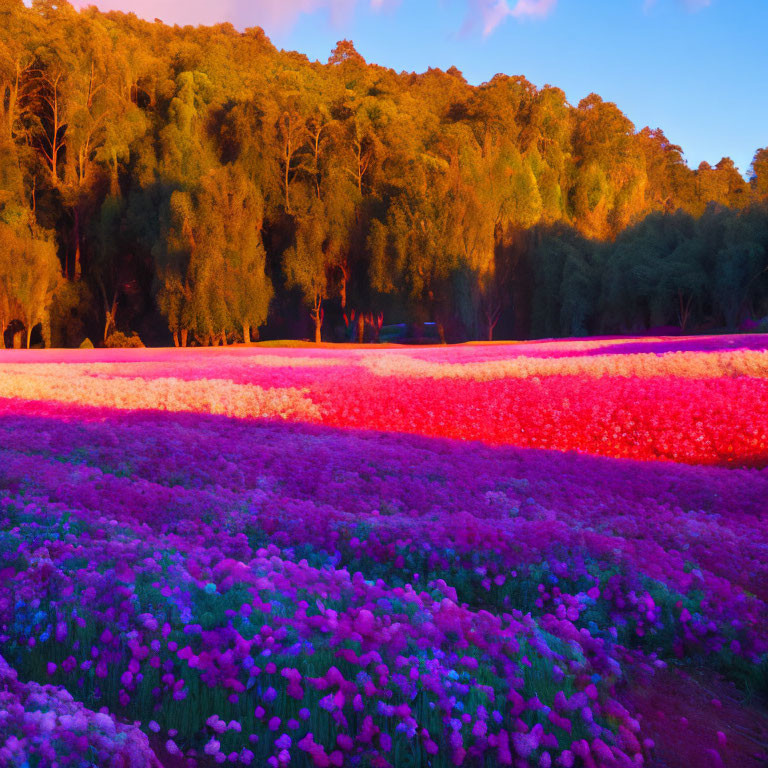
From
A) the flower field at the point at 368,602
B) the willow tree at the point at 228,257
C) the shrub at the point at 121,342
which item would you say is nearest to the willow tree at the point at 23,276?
the shrub at the point at 121,342

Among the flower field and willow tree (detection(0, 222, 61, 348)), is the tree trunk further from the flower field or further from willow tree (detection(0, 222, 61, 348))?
the flower field

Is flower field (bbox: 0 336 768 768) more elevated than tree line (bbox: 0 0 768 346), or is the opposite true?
tree line (bbox: 0 0 768 346)

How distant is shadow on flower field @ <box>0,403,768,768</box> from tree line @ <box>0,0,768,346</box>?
33410 millimetres

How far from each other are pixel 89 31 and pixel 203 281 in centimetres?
2142

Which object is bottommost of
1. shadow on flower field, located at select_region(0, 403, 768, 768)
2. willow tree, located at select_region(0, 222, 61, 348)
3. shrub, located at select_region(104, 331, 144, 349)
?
shadow on flower field, located at select_region(0, 403, 768, 768)

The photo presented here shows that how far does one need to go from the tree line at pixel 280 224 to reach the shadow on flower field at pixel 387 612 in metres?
33.4

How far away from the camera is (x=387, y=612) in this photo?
3.97m

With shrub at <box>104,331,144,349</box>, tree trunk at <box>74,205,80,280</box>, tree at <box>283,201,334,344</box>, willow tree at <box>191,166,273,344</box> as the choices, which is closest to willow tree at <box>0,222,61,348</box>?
shrub at <box>104,331,144,349</box>

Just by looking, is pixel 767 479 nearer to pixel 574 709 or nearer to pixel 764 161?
pixel 574 709

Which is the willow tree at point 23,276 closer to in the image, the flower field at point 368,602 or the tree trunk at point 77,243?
the tree trunk at point 77,243

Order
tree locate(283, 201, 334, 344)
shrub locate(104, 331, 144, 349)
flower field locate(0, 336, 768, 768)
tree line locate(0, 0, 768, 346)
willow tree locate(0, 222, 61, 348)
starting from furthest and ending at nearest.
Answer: tree locate(283, 201, 334, 344)
shrub locate(104, 331, 144, 349)
tree line locate(0, 0, 768, 346)
willow tree locate(0, 222, 61, 348)
flower field locate(0, 336, 768, 768)

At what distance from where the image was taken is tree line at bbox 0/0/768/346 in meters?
39.2

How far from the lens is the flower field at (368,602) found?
3.05 metres

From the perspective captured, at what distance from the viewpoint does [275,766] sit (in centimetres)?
284
